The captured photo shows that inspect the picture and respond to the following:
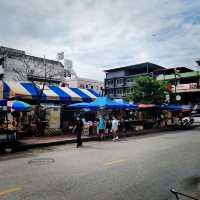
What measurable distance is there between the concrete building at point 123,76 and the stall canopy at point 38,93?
5165 cm

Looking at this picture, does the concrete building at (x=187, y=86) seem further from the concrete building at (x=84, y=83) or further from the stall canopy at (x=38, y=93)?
the stall canopy at (x=38, y=93)

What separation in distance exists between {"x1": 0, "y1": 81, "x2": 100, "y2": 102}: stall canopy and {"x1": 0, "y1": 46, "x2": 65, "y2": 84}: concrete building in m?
13.9

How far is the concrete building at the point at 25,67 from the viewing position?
1610 inches

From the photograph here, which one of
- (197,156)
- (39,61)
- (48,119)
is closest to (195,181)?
(197,156)

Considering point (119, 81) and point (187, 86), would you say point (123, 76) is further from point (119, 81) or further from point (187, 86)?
point (187, 86)

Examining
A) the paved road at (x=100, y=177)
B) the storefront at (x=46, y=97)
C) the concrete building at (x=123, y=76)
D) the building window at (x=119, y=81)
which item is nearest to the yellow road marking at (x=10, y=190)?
the paved road at (x=100, y=177)

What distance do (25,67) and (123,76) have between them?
144ft

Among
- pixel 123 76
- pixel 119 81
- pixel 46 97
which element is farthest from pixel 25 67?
pixel 119 81

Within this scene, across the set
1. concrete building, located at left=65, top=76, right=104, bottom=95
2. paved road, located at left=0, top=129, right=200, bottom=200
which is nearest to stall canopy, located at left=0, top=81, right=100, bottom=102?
paved road, located at left=0, top=129, right=200, bottom=200

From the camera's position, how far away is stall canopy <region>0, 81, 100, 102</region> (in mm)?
21062

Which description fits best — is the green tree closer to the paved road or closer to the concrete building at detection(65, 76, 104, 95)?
the concrete building at detection(65, 76, 104, 95)

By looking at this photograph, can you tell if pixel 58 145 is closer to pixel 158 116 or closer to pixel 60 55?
pixel 158 116

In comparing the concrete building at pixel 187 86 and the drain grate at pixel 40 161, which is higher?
the concrete building at pixel 187 86

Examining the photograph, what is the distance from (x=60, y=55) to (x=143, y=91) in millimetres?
20695
